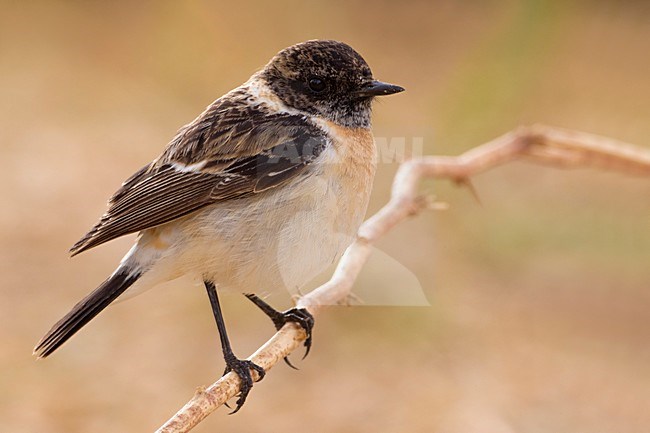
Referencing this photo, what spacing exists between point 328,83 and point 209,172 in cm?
54

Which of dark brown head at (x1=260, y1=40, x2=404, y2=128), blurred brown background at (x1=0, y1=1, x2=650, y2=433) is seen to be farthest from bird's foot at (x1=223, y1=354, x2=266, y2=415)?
dark brown head at (x1=260, y1=40, x2=404, y2=128)

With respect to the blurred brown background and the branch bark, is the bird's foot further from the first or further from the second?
the blurred brown background

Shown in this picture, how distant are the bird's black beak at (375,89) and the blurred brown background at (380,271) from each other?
0.91 metres

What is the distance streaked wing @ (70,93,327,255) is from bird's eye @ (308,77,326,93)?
13cm

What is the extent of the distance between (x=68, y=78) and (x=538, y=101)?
4.12 m

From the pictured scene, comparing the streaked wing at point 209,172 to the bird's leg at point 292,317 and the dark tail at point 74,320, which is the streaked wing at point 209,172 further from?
the bird's leg at point 292,317

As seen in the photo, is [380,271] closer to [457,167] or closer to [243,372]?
[457,167]

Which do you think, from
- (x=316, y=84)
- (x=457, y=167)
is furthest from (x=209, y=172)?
(x=457, y=167)

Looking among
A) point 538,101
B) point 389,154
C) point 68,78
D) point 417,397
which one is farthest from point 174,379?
point 538,101

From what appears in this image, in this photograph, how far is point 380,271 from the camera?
14.5 ft

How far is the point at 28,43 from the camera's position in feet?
28.4

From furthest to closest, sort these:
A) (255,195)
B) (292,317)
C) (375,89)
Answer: (292,317) → (375,89) → (255,195)

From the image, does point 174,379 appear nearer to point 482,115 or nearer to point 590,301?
point 482,115

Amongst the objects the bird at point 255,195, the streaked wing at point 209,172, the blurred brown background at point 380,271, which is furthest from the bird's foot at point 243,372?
the streaked wing at point 209,172
